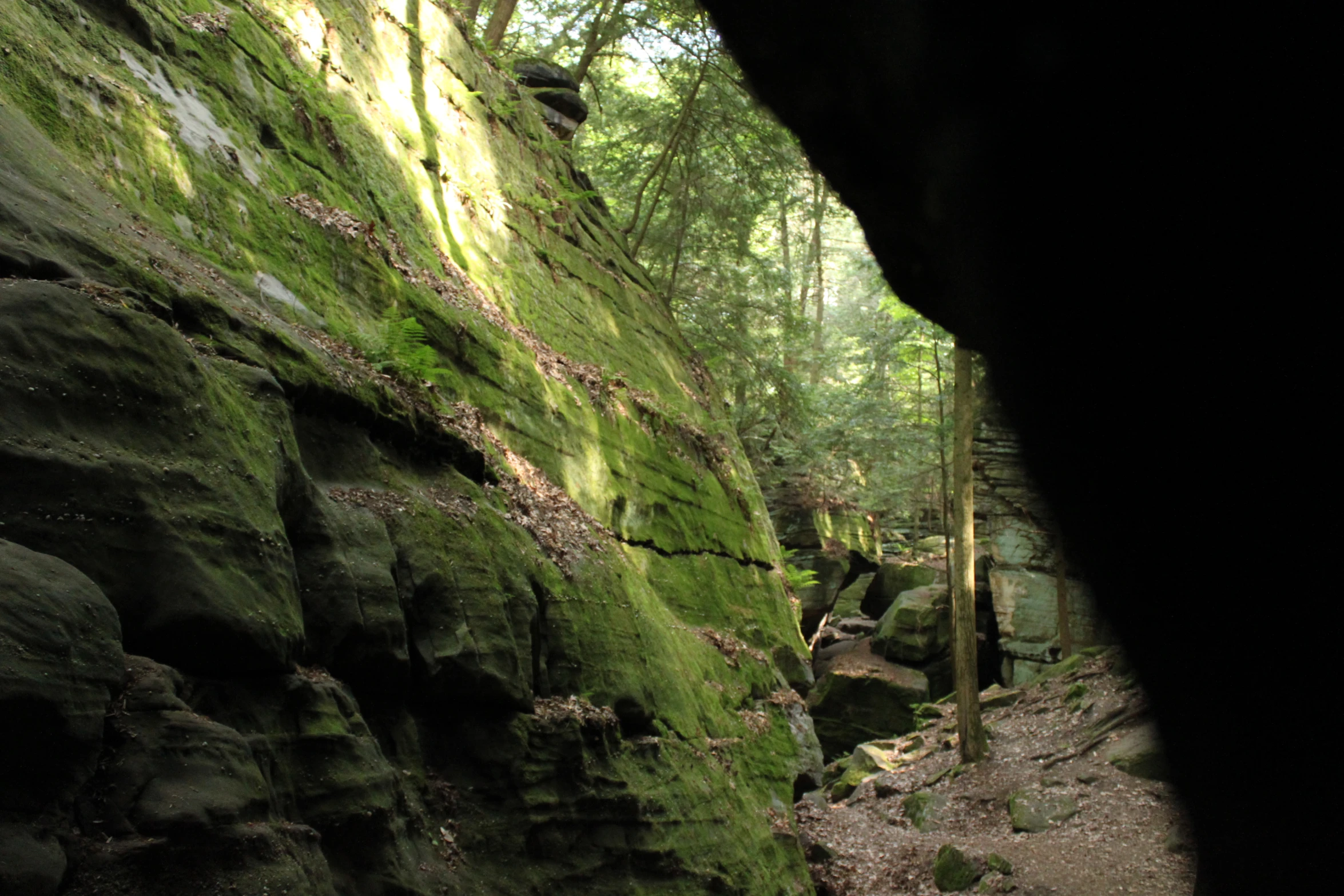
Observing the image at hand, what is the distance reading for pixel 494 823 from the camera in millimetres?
6004

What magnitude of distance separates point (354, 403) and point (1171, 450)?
5486 mm

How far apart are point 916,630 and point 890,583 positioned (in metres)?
4.66

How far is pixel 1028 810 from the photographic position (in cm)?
1086

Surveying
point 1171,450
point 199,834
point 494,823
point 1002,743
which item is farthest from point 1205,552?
point 1002,743

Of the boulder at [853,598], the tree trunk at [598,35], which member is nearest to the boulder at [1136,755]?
the boulder at [853,598]

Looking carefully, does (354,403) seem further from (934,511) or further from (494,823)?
(934,511)

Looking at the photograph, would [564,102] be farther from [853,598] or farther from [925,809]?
[853,598]

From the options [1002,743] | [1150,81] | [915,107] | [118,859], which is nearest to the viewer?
[1150,81]

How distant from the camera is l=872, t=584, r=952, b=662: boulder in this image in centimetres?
2102

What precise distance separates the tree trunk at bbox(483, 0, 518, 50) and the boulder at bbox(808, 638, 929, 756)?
15096mm

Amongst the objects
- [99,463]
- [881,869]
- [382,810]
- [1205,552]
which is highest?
[99,463]

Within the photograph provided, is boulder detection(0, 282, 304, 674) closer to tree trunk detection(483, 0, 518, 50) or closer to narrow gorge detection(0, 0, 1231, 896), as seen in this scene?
narrow gorge detection(0, 0, 1231, 896)

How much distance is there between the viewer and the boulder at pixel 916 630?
2102 centimetres

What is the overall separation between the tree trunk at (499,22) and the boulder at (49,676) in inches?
607
